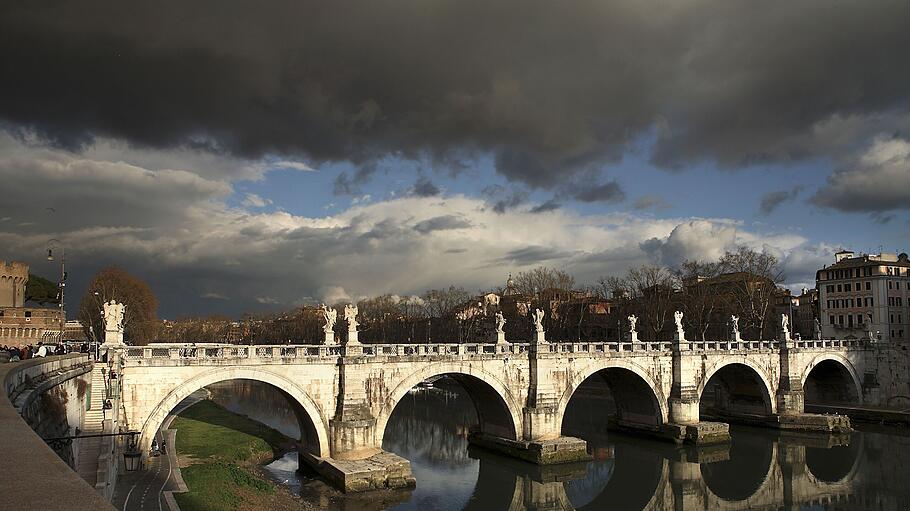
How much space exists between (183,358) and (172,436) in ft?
25.9

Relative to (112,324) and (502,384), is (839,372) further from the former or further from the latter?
(112,324)

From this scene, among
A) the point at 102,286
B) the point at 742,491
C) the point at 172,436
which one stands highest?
the point at 102,286

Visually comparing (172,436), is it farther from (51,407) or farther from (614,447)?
(614,447)

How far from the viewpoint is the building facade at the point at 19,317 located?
193 ft

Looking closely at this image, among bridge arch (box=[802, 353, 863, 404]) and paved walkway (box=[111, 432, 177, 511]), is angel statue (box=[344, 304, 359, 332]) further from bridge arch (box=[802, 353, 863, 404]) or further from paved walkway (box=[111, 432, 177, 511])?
bridge arch (box=[802, 353, 863, 404])

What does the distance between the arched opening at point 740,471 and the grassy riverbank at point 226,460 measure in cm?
2033

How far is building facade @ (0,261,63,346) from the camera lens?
58809 millimetres

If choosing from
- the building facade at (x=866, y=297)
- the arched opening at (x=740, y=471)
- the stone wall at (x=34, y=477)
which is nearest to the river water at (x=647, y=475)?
the arched opening at (x=740, y=471)

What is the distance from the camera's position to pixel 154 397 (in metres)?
26.3

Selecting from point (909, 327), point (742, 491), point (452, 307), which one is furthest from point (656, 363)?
point (452, 307)

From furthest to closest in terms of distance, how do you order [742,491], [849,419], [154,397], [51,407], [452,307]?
1. [452,307]
2. [849,419]
3. [742,491]
4. [154,397]
5. [51,407]

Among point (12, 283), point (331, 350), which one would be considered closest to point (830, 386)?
point (331, 350)

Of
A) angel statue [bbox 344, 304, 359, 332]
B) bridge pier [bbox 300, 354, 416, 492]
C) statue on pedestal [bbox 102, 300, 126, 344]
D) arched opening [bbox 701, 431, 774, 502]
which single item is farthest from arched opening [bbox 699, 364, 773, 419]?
statue on pedestal [bbox 102, 300, 126, 344]

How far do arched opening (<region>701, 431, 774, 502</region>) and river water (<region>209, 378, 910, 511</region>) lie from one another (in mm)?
53
